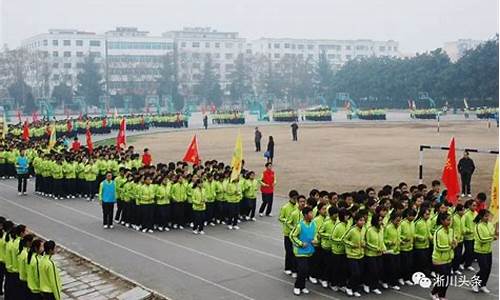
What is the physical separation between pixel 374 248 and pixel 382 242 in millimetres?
151

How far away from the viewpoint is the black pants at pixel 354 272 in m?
8.16

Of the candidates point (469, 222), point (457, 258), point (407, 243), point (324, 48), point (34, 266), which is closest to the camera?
point (34, 266)

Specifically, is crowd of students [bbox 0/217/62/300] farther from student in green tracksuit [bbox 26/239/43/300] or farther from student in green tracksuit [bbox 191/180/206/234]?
student in green tracksuit [bbox 191/180/206/234]

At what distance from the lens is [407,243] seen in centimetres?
852

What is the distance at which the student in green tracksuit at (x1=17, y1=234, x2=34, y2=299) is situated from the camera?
725 centimetres

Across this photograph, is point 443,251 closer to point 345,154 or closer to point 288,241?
point 288,241

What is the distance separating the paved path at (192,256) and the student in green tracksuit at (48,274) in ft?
6.36

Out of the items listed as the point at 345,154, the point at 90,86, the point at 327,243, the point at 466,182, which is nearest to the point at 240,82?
the point at 90,86

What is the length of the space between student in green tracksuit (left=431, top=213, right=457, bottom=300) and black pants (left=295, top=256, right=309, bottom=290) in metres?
1.73

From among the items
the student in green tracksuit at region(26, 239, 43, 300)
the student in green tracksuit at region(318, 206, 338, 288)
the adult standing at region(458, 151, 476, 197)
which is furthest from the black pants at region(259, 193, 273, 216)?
the student in green tracksuit at region(26, 239, 43, 300)

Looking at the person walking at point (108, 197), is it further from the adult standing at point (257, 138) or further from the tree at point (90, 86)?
the tree at point (90, 86)

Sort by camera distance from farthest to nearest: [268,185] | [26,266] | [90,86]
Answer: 1. [90,86]
2. [268,185]
3. [26,266]

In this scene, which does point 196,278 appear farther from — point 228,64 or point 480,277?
point 228,64

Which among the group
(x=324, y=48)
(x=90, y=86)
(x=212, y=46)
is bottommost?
(x=90, y=86)
